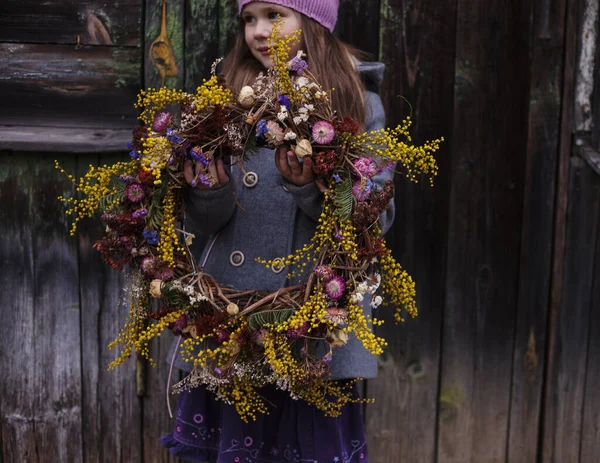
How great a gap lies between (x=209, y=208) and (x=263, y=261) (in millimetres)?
227

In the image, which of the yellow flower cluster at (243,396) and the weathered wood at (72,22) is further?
the weathered wood at (72,22)

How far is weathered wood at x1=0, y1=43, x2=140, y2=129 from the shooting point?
89.0 inches

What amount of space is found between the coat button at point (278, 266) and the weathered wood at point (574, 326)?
1.15 metres

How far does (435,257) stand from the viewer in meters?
2.43

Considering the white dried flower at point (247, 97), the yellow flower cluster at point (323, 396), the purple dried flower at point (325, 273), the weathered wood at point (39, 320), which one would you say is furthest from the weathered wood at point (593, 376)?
the weathered wood at point (39, 320)

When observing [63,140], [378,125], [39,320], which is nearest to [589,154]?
[378,125]

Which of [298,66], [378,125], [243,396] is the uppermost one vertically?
[298,66]

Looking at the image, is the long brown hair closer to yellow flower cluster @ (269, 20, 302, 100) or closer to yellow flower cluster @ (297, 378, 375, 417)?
yellow flower cluster @ (269, 20, 302, 100)

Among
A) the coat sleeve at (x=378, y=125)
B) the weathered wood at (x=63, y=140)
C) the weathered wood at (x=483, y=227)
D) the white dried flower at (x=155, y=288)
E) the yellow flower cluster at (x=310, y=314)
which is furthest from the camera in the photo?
the weathered wood at (x=483, y=227)

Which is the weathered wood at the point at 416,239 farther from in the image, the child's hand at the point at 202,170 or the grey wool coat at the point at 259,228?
the child's hand at the point at 202,170

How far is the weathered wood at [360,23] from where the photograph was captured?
2.30 metres

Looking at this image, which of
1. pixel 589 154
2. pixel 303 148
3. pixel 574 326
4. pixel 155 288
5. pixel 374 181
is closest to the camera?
pixel 303 148

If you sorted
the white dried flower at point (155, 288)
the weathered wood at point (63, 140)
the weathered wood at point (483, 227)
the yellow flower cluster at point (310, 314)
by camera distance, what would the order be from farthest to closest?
the weathered wood at point (483, 227), the weathered wood at point (63, 140), the white dried flower at point (155, 288), the yellow flower cluster at point (310, 314)

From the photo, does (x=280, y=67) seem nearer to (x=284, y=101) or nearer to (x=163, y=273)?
(x=284, y=101)
